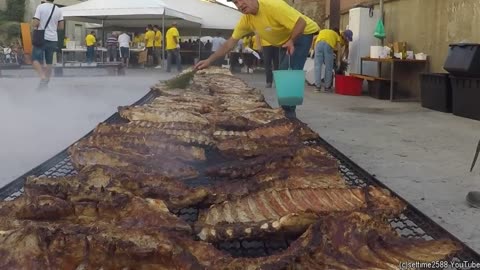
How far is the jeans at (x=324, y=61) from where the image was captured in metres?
12.3

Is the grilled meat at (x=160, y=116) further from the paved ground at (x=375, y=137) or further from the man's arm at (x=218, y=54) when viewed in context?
the man's arm at (x=218, y=54)

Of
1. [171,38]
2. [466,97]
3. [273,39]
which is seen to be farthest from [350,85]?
[171,38]

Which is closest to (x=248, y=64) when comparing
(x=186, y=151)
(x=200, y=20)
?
(x=200, y=20)

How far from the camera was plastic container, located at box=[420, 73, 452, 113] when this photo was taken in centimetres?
864

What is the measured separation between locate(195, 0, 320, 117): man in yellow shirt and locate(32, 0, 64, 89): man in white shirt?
530 centimetres

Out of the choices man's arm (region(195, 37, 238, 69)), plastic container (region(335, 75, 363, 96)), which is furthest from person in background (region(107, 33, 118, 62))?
man's arm (region(195, 37, 238, 69))

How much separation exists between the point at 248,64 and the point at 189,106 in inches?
699

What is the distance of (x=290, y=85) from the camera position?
572cm

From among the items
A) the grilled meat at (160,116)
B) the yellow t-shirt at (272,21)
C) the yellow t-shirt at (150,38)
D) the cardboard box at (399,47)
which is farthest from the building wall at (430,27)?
the yellow t-shirt at (150,38)

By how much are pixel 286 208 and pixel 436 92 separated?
7.38m

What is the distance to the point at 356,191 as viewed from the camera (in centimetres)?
249

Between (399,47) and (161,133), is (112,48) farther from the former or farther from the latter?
(161,133)

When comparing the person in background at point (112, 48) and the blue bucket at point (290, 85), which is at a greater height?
the person in background at point (112, 48)

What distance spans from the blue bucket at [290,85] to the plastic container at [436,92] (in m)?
3.96
